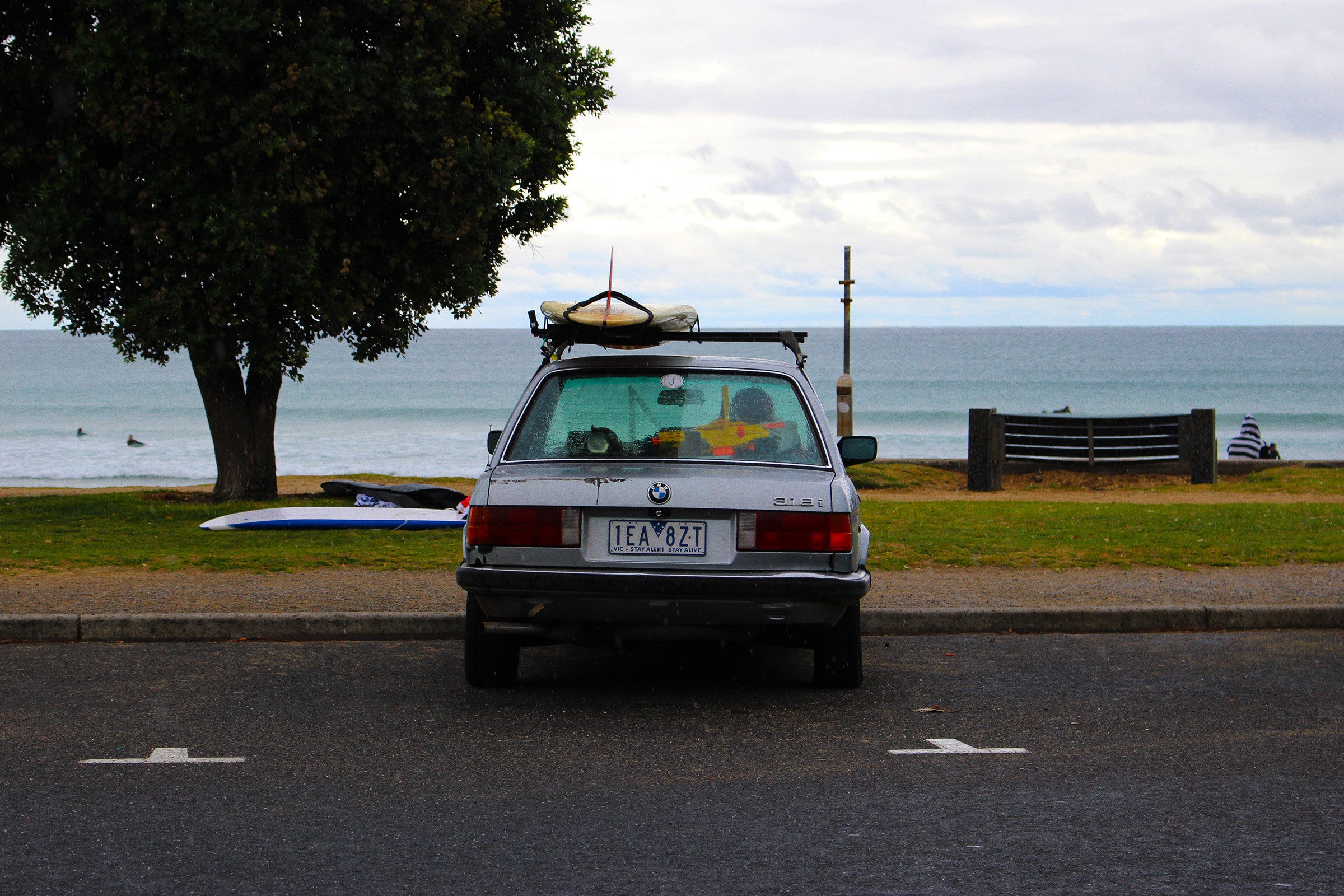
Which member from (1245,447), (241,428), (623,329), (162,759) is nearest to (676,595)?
(623,329)

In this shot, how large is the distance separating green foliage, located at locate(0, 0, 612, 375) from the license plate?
28.6 ft

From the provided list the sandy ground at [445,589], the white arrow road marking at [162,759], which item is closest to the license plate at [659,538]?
the white arrow road marking at [162,759]

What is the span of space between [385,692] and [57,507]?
9986 millimetres

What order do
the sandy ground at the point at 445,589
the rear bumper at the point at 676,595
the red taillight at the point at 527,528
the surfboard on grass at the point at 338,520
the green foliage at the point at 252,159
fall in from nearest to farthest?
1. the rear bumper at the point at 676,595
2. the red taillight at the point at 527,528
3. the sandy ground at the point at 445,589
4. the surfboard on grass at the point at 338,520
5. the green foliage at the point at 252,159

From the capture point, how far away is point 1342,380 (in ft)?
309

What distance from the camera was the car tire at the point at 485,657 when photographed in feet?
20.8

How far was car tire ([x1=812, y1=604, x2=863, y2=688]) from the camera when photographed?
6.35 meters

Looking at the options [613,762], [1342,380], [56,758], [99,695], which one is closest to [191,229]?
[99,695]

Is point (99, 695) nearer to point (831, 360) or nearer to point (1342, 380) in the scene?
point (1342, 380)

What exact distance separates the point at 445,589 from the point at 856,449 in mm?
3418

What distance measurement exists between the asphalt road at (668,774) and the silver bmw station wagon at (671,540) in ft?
1.54

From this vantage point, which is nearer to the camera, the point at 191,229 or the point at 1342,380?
the point at 191,229

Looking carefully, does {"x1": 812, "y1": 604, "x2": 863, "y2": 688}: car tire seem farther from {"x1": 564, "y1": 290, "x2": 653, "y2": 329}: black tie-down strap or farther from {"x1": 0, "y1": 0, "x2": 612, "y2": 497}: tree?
{"x1": 0, "y1": 0, "x2": 612, "y2": 497}: tree

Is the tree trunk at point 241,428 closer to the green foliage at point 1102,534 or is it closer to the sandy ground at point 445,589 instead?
the sandy ground at point 445,589
